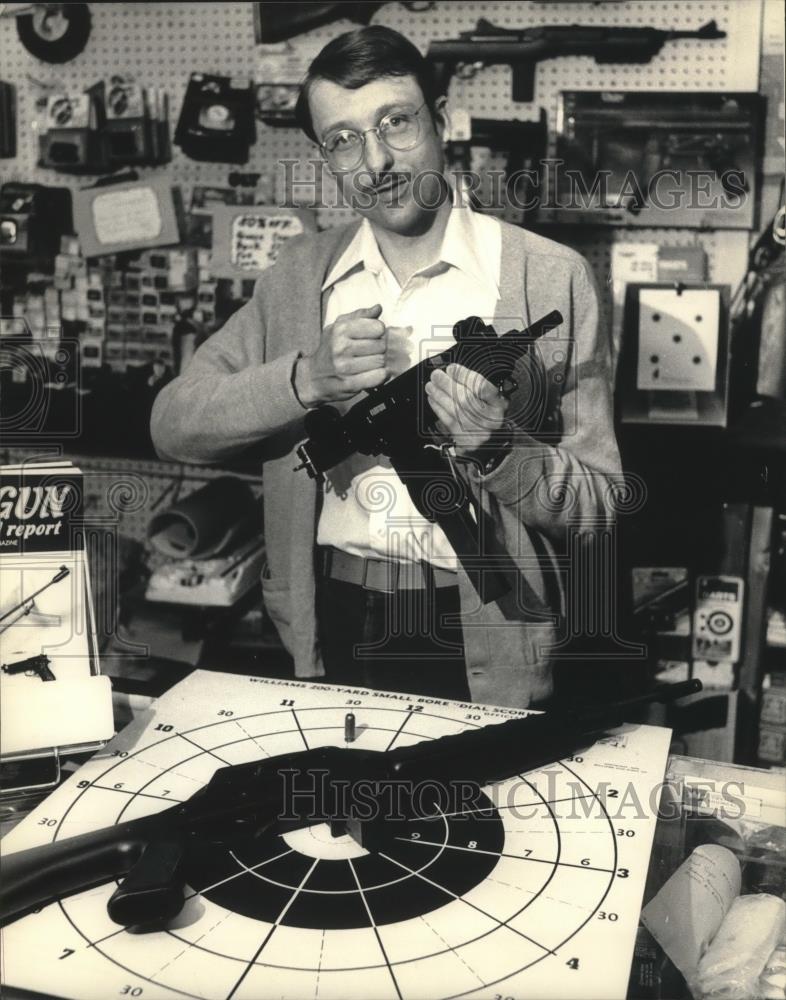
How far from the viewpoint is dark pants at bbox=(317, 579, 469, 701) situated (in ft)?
4.78

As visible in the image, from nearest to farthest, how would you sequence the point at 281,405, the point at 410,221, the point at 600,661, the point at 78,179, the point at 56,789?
the point at 56,789
the point at 281,405
the point at 410,221
the point at 600,661
the point at 78,179

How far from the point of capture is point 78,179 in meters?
2.54

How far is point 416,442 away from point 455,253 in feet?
1.19

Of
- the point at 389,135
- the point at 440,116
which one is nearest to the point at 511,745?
the point at 389,135

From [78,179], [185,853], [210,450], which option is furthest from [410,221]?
[78,179]

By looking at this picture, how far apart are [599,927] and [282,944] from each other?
0.22m

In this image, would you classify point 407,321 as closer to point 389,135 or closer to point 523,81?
point 389,135

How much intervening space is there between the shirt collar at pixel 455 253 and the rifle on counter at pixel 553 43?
0.75 metres

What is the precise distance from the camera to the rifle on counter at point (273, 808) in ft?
2.25

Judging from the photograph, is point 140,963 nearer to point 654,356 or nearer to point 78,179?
point 654,356

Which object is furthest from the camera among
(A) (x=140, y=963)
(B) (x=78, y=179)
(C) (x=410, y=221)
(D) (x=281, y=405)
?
(B) (x=78, y=179)

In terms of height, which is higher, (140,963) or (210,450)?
(210,450)

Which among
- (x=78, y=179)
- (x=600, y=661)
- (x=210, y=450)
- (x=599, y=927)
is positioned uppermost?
(x=78, y=179)

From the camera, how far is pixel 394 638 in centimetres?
148
